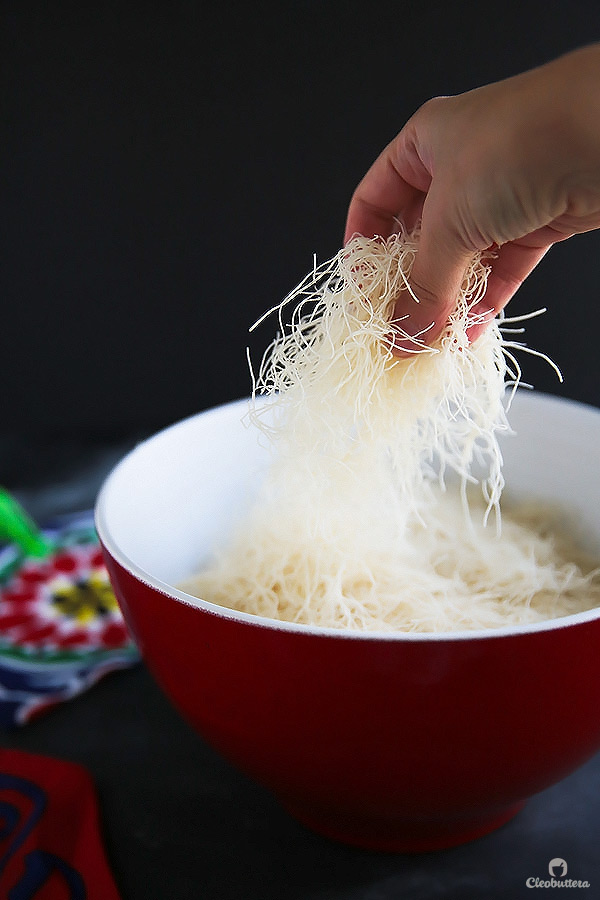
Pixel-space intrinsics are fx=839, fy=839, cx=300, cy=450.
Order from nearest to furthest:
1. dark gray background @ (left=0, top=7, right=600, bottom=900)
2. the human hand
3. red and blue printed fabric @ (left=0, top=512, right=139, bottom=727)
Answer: the human hand
red and blue printed fabric @ (left=0, top=512, right=139, bottom=727)
dark gray background @ (left=0, top=7, right=600, bottom=900)

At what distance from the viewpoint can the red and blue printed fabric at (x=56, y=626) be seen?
96 centimetres

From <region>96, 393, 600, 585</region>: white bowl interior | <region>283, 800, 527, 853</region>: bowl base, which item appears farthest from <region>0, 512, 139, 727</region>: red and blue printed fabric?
<region>283, 800, 527, 853</region>: bowl base

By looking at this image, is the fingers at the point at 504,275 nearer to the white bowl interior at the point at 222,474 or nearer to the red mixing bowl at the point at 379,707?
the white bowl interior at the point at 222,474

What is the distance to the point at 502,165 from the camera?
545mm

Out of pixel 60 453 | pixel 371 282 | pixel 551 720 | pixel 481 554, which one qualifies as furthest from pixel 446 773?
pixel 60 453

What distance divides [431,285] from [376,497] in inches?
10.8

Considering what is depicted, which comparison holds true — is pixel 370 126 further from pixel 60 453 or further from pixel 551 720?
pixel 551 720

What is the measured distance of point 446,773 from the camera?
0.61 metres

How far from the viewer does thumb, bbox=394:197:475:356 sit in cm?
65

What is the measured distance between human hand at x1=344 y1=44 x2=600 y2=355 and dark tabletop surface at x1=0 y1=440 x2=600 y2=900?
351mm

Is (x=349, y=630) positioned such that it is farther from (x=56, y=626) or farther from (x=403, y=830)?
Answer: (x=56, y=626)

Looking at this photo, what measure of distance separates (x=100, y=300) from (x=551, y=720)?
1.56 m

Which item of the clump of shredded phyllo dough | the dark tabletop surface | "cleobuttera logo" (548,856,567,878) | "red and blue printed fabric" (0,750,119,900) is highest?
the clump of shredded phyllo dough

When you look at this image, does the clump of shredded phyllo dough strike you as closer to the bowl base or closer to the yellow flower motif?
the bowl base
